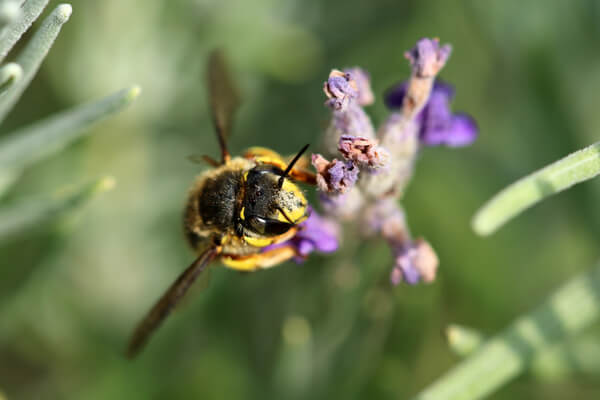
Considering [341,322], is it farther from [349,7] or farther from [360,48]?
[349,7]

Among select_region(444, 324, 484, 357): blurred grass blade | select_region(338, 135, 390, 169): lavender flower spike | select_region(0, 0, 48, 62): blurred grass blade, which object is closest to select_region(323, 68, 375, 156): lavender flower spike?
select_region(338, 135, 390, 169): lavender flower spike

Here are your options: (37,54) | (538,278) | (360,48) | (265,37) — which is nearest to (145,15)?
(265,37)

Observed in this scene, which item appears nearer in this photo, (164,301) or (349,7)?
(164,301)

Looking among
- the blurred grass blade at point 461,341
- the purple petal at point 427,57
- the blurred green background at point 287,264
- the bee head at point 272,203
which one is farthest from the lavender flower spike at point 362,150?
the blurred green background at point 287,264

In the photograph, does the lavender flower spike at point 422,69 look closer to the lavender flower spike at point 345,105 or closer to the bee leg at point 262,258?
the lavender flower spike at point 345,105

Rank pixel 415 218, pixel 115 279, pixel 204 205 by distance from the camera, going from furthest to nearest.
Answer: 1. pixel 115 279
2. pixel 415 218
3. pixel 204 205

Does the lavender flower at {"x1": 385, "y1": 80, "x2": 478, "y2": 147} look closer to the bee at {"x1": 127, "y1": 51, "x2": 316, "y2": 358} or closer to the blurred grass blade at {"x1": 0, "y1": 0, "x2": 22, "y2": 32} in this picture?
the bee at {"x1": 127, "y1": 51, "x2": 316, "y2": 358}

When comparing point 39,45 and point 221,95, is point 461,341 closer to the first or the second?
point 221,95
